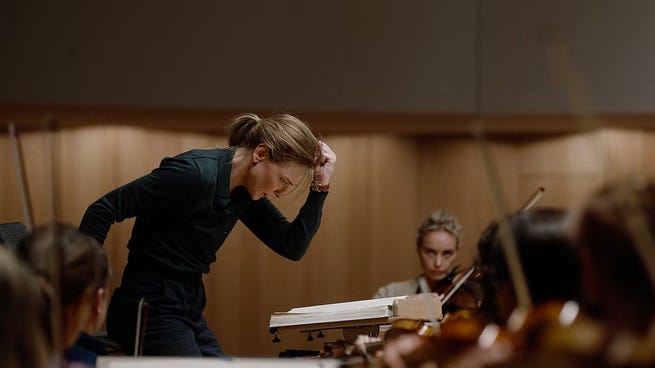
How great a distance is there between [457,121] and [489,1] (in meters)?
0.58

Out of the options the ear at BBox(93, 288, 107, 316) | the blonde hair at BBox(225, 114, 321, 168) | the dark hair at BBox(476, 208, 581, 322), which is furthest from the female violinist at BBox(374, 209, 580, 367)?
the blonde hair at BBox(225, 114, 321, 168)

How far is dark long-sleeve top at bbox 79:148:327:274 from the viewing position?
2.27 m

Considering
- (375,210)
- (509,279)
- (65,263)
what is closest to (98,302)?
(65,263)

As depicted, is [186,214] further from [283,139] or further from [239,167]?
[283,139]

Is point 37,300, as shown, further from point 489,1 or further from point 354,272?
point 354,272

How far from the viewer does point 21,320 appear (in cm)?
127

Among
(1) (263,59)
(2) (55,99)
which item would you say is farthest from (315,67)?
(2) (55,99)

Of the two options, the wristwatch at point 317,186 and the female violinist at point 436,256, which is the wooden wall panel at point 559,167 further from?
the wristwatch at point 317,186

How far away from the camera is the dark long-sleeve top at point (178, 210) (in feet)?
7.46

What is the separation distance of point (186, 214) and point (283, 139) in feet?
1.12

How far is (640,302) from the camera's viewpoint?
47.4 inches

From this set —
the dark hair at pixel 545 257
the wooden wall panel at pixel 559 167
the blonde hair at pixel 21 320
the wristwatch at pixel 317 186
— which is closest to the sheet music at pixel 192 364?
the blonde hair at pixel 21 320

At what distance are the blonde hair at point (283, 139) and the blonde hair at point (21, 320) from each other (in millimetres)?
1176

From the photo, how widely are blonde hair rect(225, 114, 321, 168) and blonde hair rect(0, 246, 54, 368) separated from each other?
1.18 meters
